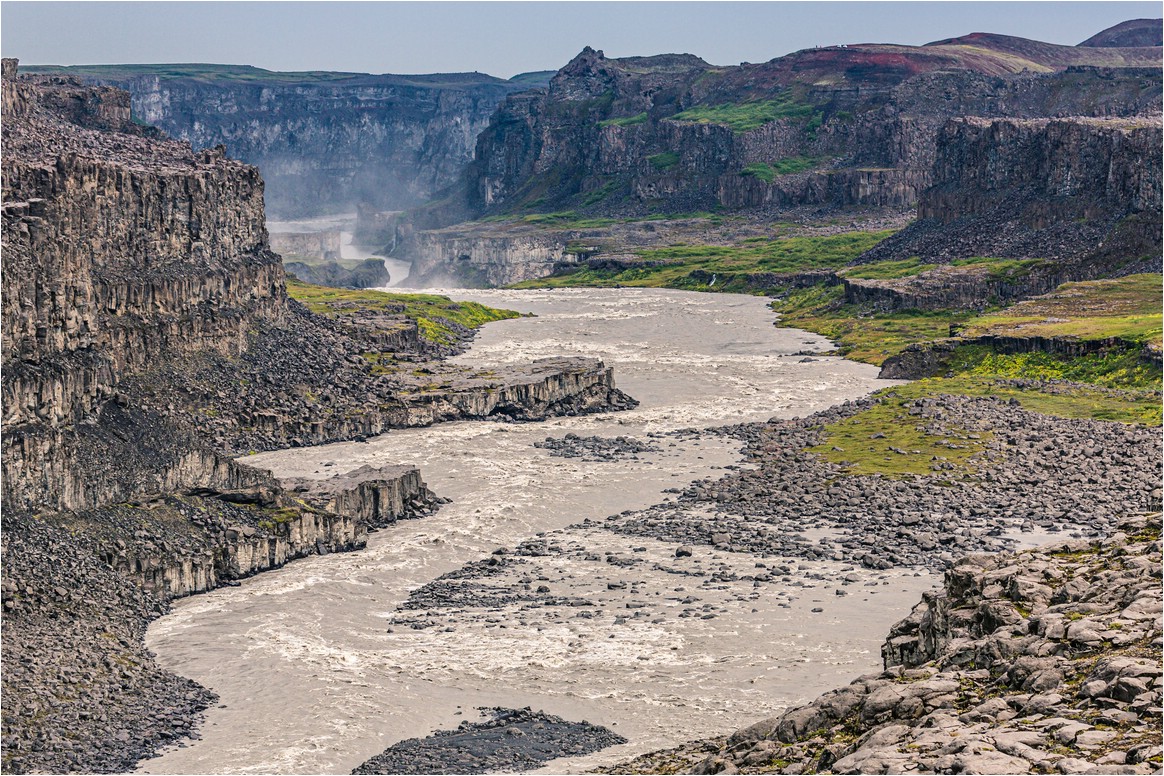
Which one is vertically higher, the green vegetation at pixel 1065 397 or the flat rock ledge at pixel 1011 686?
the flat rock ledge at pixel 1011 686

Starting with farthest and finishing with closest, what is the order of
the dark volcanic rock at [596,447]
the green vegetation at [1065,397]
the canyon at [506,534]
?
the green vegetation at [1065,397] → the dark volcanic rock at [596,447] → the canyon at [506,534]

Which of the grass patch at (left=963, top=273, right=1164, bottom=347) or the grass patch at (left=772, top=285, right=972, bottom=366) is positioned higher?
the grass patch at (left=963, top=273, right=1164, bottom=347)

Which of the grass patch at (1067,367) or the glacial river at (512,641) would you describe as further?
the grass patch at (1067,367)

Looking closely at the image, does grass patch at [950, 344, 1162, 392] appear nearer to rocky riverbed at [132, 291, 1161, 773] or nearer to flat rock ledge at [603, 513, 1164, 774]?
rocky riverbed at [132, 291, 1161, 773]

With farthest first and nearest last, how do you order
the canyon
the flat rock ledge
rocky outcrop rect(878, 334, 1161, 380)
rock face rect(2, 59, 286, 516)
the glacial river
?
rocky outcrop rect(878, 334, 1161, 380)
rock face rect(2, 59, 286, 516)
the glacial river
the canyon
the flat rock ledge

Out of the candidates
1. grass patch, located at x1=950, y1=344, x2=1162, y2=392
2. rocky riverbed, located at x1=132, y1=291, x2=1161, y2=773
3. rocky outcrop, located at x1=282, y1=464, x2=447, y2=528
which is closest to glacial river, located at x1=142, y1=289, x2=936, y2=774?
rocky riverbed, located at x1=132, y1=291, x2=1161, y2=773

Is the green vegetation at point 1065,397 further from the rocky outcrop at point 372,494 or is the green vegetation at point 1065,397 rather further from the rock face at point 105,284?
the rock face at point 105,284

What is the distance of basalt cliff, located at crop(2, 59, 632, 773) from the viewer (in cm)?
6638

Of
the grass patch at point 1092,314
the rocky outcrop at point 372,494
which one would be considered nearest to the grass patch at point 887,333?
the grass patch at point 1092,314

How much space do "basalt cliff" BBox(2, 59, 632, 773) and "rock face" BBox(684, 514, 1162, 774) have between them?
2862 cm

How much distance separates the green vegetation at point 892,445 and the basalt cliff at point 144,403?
27537 millimetres

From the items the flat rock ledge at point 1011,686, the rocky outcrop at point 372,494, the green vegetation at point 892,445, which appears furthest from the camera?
the green vegetation at point 892,445

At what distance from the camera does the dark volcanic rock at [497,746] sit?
58.5 m

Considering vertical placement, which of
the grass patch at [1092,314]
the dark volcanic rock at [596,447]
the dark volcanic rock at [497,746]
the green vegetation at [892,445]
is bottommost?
the dark volcanic rock at [596,447]
